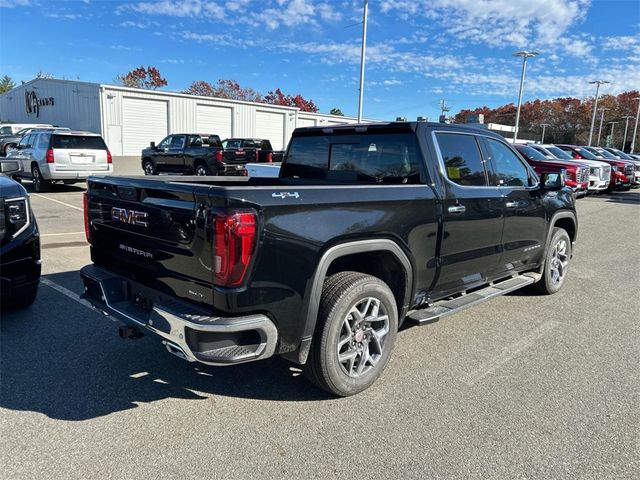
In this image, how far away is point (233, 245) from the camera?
2.57 meters

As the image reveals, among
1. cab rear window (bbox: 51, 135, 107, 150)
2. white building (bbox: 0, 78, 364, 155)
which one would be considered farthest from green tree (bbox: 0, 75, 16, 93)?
cab rear window (bbox: 51, 135, 107, 150)

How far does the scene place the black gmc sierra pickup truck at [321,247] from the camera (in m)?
2.67

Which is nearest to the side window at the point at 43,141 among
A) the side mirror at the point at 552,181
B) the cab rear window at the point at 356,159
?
the cab rear window at the point at 356,159

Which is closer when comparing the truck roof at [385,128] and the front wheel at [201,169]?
the truck roof at [385,128]

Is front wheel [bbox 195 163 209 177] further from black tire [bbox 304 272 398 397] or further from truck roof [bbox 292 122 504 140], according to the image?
black tire [bbox 304 272 398 397]

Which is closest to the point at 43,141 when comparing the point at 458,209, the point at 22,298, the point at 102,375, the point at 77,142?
the point at 77,142

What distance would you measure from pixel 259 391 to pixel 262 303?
94 centimetres

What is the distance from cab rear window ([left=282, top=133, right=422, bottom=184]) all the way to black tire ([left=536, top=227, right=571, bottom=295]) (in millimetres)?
2595

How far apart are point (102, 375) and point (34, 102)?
43638 millimetres

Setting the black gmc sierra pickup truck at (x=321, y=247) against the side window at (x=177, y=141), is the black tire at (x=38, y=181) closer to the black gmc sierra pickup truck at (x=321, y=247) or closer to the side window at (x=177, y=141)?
the side window at (x=177, y=141)

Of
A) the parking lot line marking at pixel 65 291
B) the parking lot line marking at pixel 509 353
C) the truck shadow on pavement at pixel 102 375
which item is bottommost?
the truck shadow on pavement at pixel 102 375

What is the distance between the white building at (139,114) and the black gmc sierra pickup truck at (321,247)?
1128 inches

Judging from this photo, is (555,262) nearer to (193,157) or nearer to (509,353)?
(509,353)

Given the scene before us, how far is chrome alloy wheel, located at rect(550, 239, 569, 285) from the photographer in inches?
226
